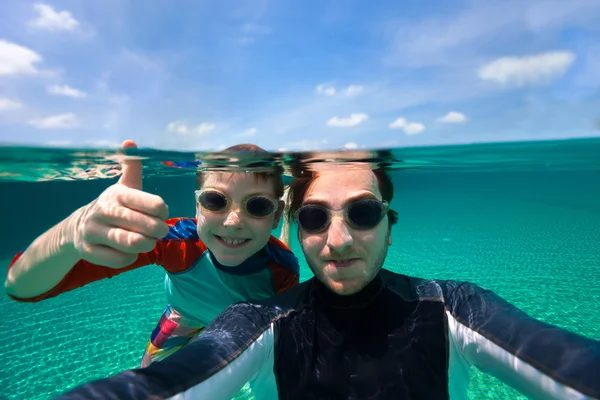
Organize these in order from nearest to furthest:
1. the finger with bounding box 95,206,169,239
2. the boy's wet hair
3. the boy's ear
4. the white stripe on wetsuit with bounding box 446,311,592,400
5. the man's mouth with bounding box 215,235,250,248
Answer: the white stripe on wetsuit with bounding box 446,311,592,400, the finger with bounding box 95,206,169,239, the man's mouth with bounding box 215,235,250,248, the boy's ear, the boy's wet hair

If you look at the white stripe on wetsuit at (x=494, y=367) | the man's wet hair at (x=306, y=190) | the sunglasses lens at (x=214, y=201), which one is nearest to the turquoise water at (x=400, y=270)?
the man's wet hair at (x=306, y=190)

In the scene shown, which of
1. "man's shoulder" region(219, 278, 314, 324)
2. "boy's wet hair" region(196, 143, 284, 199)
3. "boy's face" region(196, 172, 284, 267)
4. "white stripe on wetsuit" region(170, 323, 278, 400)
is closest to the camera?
"white stripe on wetsuit" region(170, 323, 278, 400)

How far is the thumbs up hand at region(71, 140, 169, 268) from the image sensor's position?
1952 millimetres

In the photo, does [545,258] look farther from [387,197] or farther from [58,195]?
[58,195]

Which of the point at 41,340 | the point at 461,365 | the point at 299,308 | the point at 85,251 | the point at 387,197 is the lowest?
the point at 41,340

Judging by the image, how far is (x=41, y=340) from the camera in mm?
7168

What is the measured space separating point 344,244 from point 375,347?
0.79m

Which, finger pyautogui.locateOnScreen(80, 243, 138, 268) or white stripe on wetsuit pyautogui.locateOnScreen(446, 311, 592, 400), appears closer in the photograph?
white stripe on wetsuit pyautogui.locateOnScreen(446, 311, 592, 400)

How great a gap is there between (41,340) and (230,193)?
285 inches

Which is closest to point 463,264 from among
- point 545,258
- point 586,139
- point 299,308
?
point 545,258

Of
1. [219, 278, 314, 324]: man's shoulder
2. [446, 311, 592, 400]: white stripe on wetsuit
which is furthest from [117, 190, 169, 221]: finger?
[446, 311, 592, 400]: white stripe on wetsuit

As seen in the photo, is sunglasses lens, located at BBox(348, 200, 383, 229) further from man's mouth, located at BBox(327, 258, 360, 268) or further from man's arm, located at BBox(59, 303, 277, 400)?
man's arm, located at BBox(59, 303, 277, 400)

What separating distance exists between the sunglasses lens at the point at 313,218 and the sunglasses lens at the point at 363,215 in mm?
222

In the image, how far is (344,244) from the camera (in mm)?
2484
